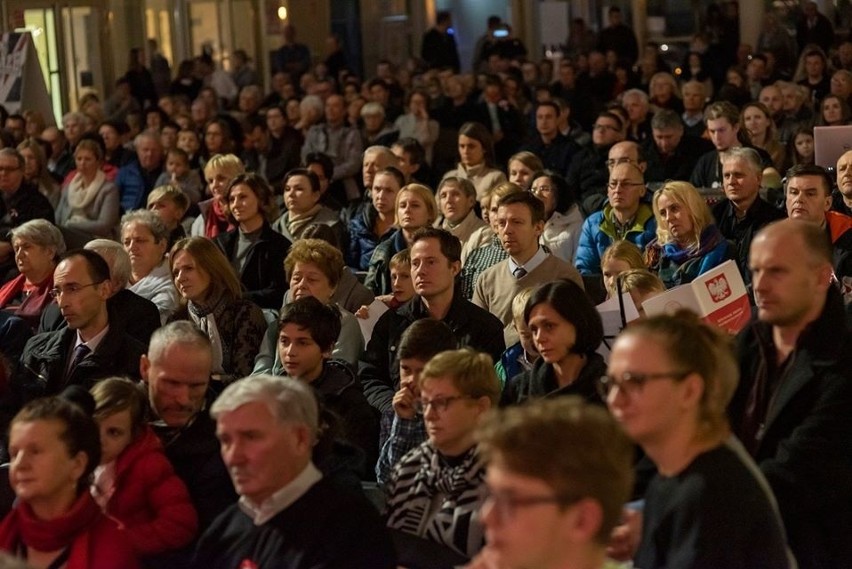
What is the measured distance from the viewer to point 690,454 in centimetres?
293

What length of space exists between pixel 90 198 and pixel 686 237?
4.99 metres

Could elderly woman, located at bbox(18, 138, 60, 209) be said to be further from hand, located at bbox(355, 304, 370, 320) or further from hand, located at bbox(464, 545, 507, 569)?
hand, located at bbox(464, 545, 507, 569)

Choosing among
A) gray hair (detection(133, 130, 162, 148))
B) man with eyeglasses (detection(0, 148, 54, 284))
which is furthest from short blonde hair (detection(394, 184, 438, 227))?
gray hair (detection(133, 130, 162, 148))

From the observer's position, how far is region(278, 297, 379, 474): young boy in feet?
15.6

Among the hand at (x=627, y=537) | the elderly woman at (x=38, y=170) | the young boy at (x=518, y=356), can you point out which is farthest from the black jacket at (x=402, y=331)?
the elderly woman at (x=38, y=170)

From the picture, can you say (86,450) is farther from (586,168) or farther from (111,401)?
(586,168)

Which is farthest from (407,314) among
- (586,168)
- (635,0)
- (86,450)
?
(635,0)

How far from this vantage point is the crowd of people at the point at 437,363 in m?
2.91

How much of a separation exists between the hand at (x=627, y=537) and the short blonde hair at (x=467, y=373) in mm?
852

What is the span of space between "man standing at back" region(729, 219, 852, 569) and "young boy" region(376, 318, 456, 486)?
Answer: 3.94ft

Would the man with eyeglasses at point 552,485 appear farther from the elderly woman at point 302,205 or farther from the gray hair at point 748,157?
the elderly woman at point 302,205

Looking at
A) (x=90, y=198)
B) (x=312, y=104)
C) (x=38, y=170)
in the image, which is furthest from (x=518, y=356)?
(x=312, y=104)

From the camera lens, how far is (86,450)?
3672 millimetres

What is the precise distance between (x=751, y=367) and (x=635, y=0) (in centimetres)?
1662
